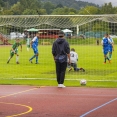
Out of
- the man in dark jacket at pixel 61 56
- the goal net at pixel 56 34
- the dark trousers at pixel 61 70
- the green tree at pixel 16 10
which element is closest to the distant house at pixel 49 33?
the goal net at pixel 56 34

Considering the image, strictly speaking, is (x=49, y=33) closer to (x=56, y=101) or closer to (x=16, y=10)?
(x=56, y=101)

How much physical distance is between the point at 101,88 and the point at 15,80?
430 centimetres

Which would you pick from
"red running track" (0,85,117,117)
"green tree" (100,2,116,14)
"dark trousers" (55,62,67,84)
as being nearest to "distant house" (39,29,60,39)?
"dark trousers" (55,62,67,84)

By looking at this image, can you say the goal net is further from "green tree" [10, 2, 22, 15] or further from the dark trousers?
"green tree" [10, 2, 22, 15]

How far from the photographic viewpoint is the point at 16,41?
109ft

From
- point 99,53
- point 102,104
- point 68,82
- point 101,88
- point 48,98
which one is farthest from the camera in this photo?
point 99,53

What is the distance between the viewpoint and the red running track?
43.2 feet

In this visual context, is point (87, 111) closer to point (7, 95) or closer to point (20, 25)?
point (7, 95)

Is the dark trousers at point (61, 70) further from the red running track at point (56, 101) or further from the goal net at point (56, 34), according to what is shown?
the goal net at point (56, 34)

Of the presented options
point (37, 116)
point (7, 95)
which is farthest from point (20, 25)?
point (37, 116)

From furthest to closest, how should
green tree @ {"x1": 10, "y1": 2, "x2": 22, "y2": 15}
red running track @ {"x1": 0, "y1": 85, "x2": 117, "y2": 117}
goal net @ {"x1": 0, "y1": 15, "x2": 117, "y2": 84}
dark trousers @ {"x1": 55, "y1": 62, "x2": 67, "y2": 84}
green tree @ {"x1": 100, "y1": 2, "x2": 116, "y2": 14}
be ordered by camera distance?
green tree @ {"x1": 10, "y1": 2, "x2": 22, "y2": 15} < green tree @ {"x1": 100, "y1": 2, "x2": 116, "y2": 14} < goal net @ {"x1": 0, "y1": 15, "x2": 117, "y2": 84} < dark trousers @ {"x1": 55, "y1": 62, "x2": 67, "y2": 84} < red running track @ {"x1": 0, "y1": 85, "x2": 117, "y2": 117}

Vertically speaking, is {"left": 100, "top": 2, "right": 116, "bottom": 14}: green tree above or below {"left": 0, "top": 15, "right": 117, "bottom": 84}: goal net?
above

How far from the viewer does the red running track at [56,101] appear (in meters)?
13.2

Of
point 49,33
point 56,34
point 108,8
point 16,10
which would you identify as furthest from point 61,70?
point 16,10
